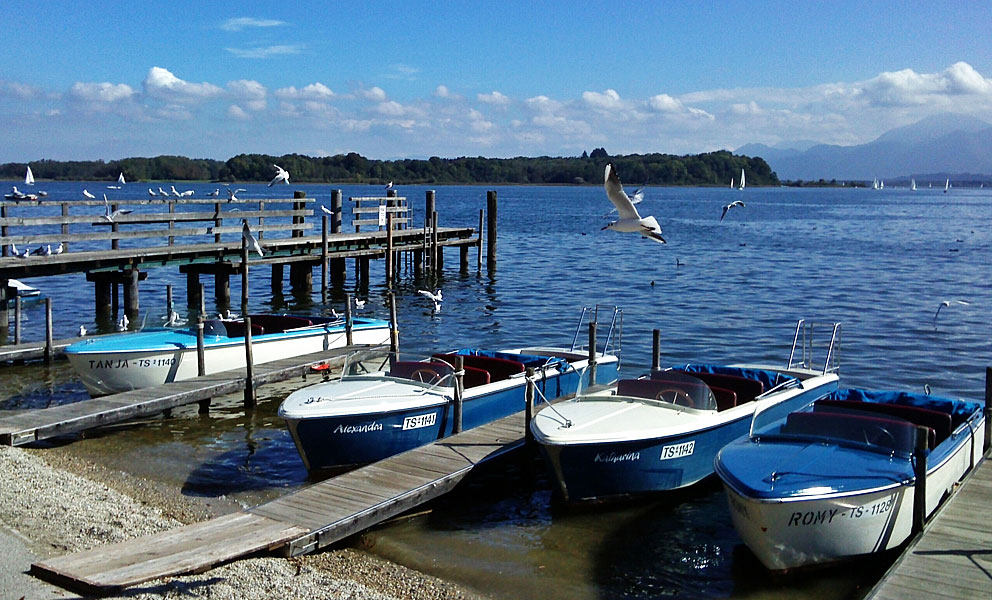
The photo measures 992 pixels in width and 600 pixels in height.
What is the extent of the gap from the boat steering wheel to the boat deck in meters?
1.94

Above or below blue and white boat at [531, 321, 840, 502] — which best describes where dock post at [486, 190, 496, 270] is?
above

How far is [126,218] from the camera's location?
2338 centimetres

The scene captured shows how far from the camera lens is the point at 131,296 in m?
24.2

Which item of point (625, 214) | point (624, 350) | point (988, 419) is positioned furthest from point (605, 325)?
point (988, 419)

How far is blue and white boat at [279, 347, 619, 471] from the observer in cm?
1204

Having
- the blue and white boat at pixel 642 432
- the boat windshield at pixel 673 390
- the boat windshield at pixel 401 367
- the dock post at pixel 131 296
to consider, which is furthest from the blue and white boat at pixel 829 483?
the dock post at pixel 131 296

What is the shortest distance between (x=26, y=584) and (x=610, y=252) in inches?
1759

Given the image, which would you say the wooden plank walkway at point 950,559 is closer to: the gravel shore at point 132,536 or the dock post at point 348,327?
the gravel shore at point 132,536

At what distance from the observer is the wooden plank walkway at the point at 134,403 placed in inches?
503

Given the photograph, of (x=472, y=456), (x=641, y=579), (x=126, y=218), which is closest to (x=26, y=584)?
(x=472, y=456)

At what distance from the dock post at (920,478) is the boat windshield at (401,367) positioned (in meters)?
6.07

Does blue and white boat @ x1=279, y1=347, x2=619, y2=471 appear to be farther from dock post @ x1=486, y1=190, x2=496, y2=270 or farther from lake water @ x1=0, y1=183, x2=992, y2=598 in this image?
dock post @ x1=486, y1=190, x2=496, y2=270

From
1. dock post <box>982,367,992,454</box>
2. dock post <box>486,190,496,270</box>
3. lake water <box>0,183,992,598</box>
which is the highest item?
dock post <box>486,190,496,270</box>

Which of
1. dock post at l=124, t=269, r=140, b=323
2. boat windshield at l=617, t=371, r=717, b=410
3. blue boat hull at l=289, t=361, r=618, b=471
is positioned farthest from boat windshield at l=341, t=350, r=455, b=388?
dock post at l=124, t=269, r=140, b=323
